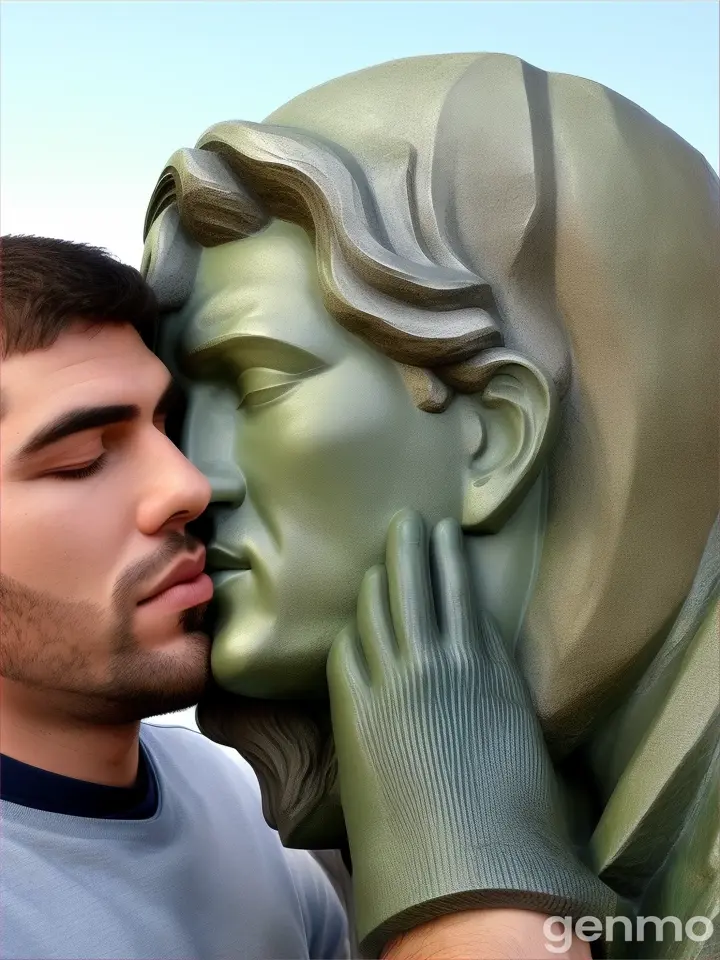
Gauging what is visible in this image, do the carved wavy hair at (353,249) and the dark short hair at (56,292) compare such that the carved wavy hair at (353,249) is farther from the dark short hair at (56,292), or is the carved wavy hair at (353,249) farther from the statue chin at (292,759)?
the statue chin at (292,759)

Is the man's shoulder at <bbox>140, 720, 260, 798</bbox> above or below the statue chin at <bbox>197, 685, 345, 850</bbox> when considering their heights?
below

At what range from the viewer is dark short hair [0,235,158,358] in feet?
3.85

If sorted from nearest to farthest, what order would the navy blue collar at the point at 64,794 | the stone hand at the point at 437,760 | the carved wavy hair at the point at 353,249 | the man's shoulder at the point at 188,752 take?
1. the stone hand at the point at 437,760
2. the carved wavy hair at the point at 353,249
3. the navy blue collar at the point at 64,794
4. the man's shoulder at the point at 188,752

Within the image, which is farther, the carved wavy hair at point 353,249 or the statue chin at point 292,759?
the statue chin at point 292,759

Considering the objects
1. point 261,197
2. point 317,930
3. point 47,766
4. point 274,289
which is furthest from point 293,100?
point 317,930

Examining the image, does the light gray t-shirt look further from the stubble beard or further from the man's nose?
the man's nose

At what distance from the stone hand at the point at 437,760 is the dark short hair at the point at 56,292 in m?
0.39

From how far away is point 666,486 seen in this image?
1.17m

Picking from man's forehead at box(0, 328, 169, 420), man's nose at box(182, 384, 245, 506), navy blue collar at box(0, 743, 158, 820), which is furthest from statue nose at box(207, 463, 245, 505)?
navy blue collar at box(0, 743, 158, 820)

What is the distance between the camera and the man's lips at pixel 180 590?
1193mm

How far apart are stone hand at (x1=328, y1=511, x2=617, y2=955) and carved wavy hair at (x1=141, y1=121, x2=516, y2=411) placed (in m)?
0.17

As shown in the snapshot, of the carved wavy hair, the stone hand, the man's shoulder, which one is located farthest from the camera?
the man's shoulder

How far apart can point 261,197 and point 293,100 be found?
0.63 ft

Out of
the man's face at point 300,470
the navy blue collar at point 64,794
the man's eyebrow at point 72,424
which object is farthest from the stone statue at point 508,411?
the navy blue collar at point 64,794
